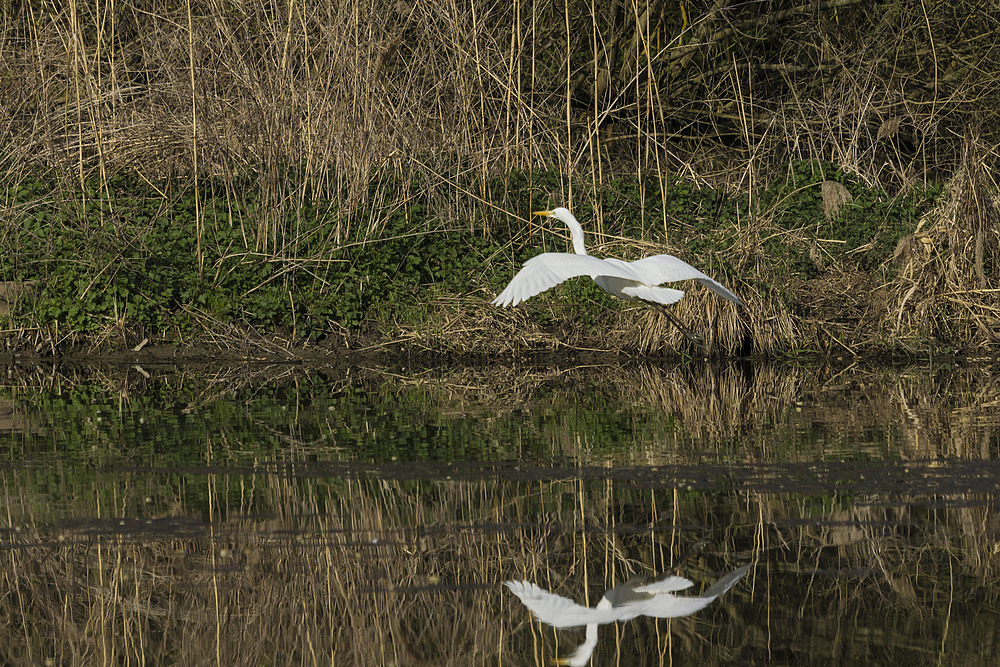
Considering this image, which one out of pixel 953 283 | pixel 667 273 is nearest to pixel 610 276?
pixel 667 273

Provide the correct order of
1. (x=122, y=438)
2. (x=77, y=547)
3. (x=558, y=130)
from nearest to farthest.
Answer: (x=77, y=547), (x=122, y=438), (x=558, y=130)

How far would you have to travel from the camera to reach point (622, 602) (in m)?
4.45

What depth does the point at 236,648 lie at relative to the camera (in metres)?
4.07

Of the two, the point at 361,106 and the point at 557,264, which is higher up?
the point at 361,106

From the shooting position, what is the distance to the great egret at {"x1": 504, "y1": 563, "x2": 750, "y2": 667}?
4301 mm

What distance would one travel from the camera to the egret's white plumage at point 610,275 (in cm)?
862

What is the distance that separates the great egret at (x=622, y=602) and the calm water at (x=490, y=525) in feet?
0.20

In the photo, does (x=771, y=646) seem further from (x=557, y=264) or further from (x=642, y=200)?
(x=642, y=200)

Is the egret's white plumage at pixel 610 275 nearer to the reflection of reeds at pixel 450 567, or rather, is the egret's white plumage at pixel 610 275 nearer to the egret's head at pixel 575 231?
the egret's head at pixel 575 231

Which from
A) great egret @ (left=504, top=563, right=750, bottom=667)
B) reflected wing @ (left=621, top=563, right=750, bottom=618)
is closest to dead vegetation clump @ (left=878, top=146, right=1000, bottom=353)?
great egret @ (left=504, top=563, right=750, bottom=667)

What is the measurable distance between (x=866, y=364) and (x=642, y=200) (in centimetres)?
274

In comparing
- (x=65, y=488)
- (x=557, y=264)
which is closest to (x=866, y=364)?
(x=557, y=264)

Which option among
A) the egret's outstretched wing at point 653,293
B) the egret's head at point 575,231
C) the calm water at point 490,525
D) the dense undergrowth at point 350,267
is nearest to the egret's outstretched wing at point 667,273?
the egret's outstretched wing at point 653,293

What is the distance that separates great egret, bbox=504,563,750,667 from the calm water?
2.4 inches
